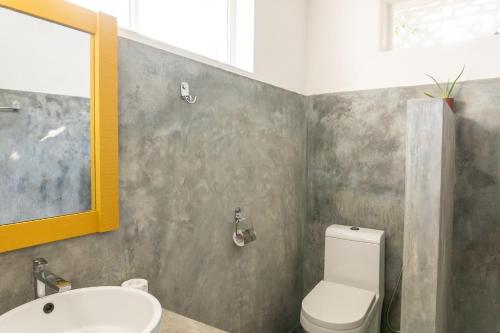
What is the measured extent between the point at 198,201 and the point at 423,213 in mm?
1055

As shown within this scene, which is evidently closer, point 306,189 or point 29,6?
point 29,6

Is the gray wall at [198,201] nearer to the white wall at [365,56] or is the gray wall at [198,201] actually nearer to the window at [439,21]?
the white wall at [365,56]

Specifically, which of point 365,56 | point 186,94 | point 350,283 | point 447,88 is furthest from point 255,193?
point 447,88

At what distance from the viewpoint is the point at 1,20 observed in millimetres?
968

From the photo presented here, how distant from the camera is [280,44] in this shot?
2340 mm

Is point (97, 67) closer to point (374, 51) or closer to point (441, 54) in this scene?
point (374, 51)

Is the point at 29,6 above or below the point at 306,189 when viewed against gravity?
above

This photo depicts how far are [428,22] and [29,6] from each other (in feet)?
7.92

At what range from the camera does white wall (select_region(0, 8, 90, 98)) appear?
3.26 ft

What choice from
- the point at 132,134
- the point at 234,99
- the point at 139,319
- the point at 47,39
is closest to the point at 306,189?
the point at 234,99

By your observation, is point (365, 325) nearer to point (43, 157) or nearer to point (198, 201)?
point (198, 201)

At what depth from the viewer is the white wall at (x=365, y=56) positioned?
2.05 metres

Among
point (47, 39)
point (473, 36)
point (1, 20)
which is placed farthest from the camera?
point (473, 36)

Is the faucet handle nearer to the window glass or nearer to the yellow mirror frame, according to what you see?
the yellow mirror frame
